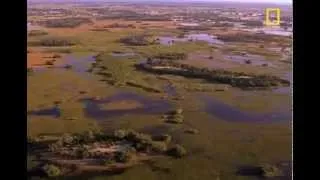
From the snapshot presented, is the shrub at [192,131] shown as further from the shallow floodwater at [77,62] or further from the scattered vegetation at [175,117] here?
the shallow floodwater at [77,62]

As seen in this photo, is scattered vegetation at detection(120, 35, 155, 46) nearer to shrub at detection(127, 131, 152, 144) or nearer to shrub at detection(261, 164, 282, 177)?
shrub at detection(127, 131, 152, 144)

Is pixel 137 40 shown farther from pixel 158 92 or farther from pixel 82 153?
pixel 82 153

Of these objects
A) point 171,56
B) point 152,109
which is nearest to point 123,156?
point 152,109

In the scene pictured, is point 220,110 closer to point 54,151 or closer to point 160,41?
point 160,41

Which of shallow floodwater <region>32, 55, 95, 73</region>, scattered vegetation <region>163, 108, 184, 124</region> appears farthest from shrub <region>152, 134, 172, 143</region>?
shallow floodwater <region>32, 55, 95, 73</region>

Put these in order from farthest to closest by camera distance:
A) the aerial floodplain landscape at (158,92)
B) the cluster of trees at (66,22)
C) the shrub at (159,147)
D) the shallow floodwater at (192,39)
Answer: the shallow floodwater at (192,39) → the cluster of trees at (66,22) → the shrub at (159,147) → the aerial floodplain landscape at (158,92)

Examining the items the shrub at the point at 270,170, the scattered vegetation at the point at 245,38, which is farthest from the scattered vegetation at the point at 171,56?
the shrub at the point at 270,170

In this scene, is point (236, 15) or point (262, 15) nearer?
point (262, 15)
